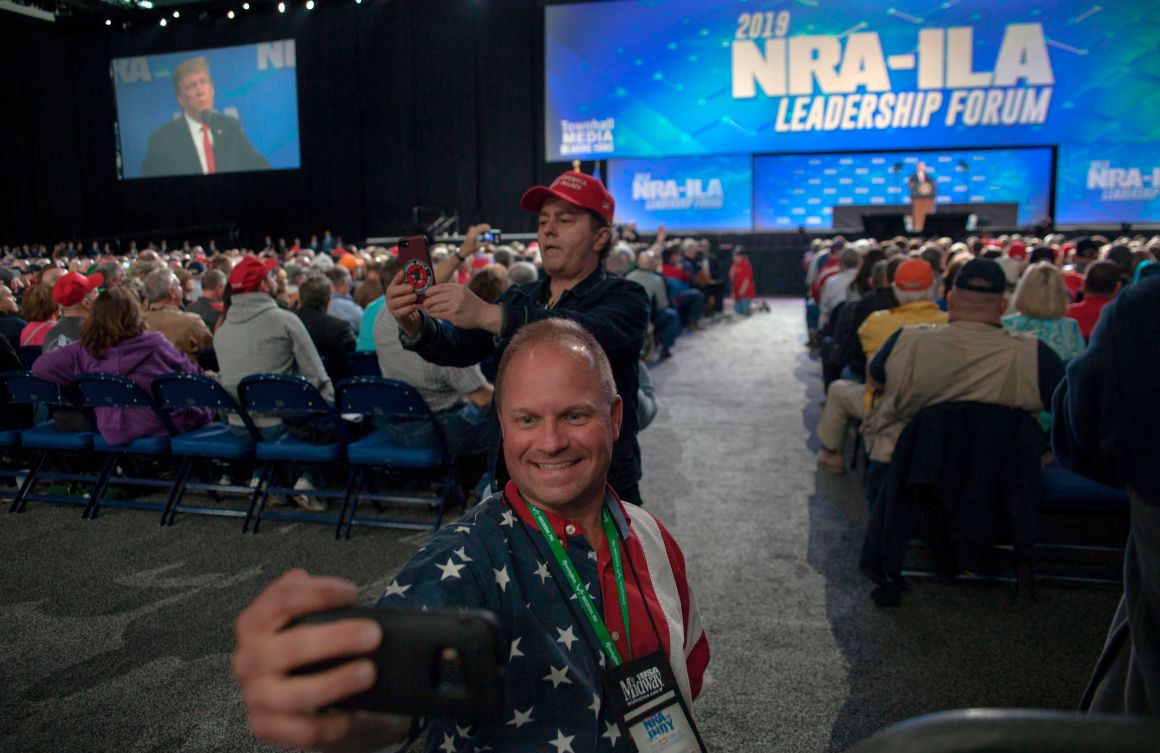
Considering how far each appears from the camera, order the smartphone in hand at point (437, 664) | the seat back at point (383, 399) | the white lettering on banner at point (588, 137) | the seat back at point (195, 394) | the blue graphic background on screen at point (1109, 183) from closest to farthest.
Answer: the smartphone in hand at point (437, 664) → the seat back at point (383, 399) → the seat back at point (195, 394) → the blue graphic background on screen at point (1109, 183) → the white lettering on banner at point (588, 137)

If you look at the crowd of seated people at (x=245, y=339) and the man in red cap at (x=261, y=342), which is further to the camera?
the man in red cap at (x=261, y=342)

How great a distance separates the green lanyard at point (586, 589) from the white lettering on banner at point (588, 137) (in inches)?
656

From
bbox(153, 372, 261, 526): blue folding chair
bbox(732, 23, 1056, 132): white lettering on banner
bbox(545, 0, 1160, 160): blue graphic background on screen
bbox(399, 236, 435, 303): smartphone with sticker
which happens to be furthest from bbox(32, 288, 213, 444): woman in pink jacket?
bbox(732, 23, 1056, 132): white lettering on banner

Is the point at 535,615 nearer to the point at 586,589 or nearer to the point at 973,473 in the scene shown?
the point at 586,589

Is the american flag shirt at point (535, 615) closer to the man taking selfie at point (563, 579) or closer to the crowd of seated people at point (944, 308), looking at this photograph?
the man taking selfie at point (563, 579)

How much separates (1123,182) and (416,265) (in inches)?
664

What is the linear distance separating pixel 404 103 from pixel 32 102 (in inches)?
446

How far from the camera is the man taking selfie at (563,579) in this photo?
103 centimetres

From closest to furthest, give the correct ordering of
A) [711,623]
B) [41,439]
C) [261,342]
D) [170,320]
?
[711,623] < [261,342] < [41,439] < [170,320]

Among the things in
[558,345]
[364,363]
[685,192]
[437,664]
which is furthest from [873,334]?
[685,192]

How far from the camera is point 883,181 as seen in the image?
16.0 metres

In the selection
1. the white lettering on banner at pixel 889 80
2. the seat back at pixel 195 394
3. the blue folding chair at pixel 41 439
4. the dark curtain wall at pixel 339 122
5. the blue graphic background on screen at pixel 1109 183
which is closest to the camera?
the seat back at pixel 195 394

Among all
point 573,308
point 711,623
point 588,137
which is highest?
point 588,137

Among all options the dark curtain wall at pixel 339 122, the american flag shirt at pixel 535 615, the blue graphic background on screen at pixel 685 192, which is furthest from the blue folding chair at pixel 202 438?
the dark curtain wall at pixel 339 122
